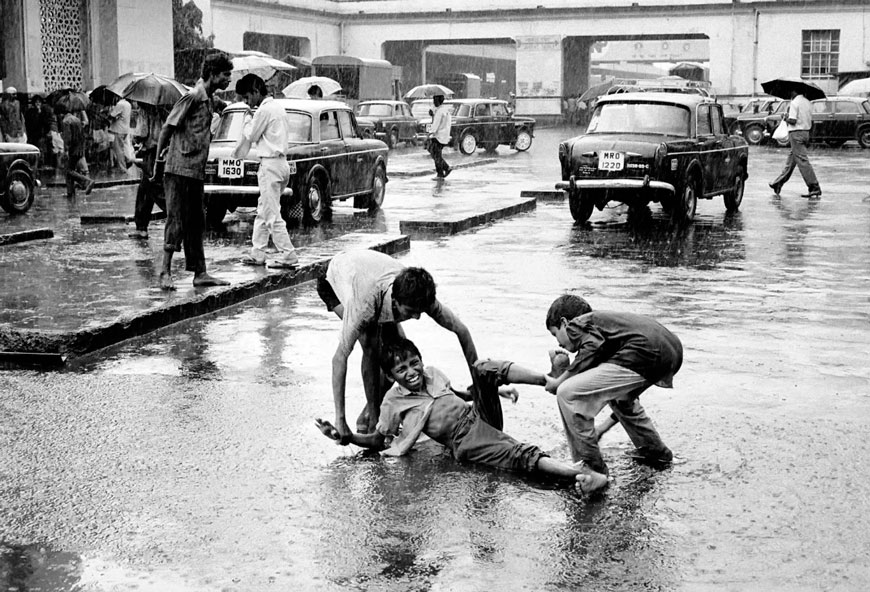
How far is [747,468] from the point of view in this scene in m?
5.51

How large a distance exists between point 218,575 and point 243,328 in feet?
15.5

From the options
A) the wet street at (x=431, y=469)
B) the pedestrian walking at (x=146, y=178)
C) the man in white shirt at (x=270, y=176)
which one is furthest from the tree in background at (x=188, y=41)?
the wet street at (x=431, y=469)

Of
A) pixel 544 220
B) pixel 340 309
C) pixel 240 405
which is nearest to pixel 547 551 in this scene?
pixel 340 309

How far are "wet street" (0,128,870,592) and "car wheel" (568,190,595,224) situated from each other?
5.16 meters

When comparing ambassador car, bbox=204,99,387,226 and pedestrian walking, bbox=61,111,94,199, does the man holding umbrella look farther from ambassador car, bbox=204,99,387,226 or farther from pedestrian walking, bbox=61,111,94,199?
pedestrian walking, bbox=61,111,94,199

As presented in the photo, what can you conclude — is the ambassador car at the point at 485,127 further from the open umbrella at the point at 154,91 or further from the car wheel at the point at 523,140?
the open umbrella at the point at 154,91

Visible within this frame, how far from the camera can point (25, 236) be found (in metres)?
13.2

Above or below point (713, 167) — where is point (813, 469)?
below

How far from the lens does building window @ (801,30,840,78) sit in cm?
4953

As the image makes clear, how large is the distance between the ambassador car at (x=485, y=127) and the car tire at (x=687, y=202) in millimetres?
18036

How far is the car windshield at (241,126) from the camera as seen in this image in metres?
15.3

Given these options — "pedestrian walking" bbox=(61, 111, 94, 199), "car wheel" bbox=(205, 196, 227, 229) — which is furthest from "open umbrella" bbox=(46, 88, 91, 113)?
"car wheel" bbox=(205, 196, 227, 229)

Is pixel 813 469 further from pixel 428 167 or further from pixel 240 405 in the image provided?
pixel 428 167

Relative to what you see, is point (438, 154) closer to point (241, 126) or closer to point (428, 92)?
point (241, 126)
